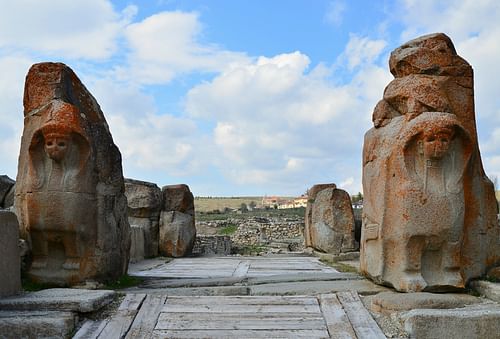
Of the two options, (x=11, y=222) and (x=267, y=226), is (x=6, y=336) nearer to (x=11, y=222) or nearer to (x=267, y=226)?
(x=11, y=222)

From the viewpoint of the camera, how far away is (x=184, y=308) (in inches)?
198

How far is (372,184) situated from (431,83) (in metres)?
1.13

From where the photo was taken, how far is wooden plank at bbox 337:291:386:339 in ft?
14.5

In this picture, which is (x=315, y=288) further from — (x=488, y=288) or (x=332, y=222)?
(x=332, y=222)

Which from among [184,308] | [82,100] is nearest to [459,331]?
[184,308]

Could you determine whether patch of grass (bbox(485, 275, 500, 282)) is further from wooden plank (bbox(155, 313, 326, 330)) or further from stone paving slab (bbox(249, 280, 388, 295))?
wooden plank (bbox(155, 313, 326, 330))

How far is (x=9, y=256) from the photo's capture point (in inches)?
197

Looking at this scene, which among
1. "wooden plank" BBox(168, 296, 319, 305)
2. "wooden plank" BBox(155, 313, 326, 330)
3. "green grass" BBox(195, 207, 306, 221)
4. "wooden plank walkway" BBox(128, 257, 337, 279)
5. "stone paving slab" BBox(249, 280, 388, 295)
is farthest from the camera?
"green grass" BBox(195, 207, 306, 221)

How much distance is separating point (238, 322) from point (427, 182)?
2131mm

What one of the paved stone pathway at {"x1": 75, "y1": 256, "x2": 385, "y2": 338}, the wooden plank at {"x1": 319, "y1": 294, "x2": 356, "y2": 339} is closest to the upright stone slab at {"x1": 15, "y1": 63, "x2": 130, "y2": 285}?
the paved stone pathway at {"x1": 75, "y1": 256, "x2": 385, "y2": 338}

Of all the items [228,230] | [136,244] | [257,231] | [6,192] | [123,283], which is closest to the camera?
[123,283]

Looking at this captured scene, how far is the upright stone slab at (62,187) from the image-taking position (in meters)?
5.62

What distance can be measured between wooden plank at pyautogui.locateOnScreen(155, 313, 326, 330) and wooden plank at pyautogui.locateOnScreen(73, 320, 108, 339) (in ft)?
1.44

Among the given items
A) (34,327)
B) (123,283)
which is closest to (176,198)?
(123,283)
